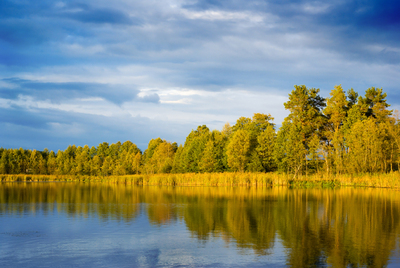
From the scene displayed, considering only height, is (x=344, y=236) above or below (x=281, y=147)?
below

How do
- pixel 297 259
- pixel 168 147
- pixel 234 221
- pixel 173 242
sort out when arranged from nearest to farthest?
pixel 297 259, pixel 173 242, pixel 234 221, pixel 168 147

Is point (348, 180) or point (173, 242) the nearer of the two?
point (173, 242)

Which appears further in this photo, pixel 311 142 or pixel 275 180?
pixel 311 142

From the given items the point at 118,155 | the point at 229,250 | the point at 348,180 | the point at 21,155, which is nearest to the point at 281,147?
the point at 348,180

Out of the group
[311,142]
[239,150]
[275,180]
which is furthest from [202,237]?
[239,150]

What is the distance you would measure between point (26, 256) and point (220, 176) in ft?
162

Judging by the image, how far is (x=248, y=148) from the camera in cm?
8119

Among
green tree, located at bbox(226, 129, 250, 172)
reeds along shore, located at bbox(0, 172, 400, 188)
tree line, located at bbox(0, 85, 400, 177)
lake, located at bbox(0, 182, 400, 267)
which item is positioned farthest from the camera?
green tree, located at bbox(226, 129, 250, 172)

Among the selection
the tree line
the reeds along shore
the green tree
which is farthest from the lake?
the green tree

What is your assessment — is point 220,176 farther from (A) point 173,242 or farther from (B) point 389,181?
(A) point 173,242

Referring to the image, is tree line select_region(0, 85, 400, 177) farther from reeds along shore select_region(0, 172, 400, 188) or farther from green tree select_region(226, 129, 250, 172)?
reeds along shore select_region(0, 172, 400, 188)

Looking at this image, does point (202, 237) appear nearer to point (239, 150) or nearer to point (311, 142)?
point (311, 142)

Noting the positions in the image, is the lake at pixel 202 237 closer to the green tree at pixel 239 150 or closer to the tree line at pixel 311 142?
the tree line at pixel 311 142

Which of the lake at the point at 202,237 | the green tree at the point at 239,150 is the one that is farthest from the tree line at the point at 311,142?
the lake at the point at 202,237
